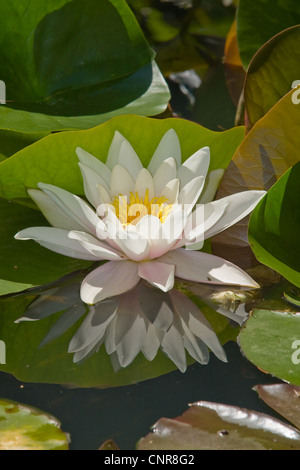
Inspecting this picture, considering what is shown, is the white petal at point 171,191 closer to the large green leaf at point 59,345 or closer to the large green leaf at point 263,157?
the large green leaf at point 263,157

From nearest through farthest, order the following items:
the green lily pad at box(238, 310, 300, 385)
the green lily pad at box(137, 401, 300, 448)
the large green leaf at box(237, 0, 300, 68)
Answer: the green lily pad at box(137, 401, 300, 448) → the green lily pad at box(238, 310, 300, 385) → the large green leaf at box(237, 0, 300, 68)

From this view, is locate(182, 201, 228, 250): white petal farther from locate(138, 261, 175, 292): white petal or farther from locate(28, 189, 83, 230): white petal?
locate(28, 189, 83, 230): white petal

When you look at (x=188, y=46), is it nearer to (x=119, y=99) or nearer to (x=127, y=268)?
(x=119, y=99)

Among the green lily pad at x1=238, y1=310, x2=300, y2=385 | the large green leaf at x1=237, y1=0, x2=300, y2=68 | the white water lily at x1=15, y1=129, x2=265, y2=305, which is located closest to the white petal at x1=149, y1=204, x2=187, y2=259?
the white water lily at x1=15, y1=129, x2=265, y2=305

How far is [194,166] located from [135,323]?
380mm

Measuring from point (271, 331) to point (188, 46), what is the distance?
1.71 metres

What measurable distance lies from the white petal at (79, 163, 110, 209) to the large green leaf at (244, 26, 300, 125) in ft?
1.46

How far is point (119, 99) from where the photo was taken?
1.66 m

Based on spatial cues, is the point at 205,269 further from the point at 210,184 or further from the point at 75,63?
the point at 75,63

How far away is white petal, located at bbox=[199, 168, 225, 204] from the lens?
4.49 feet

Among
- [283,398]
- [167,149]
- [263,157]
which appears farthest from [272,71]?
[283,398]

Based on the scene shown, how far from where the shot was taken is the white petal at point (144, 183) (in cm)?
132
